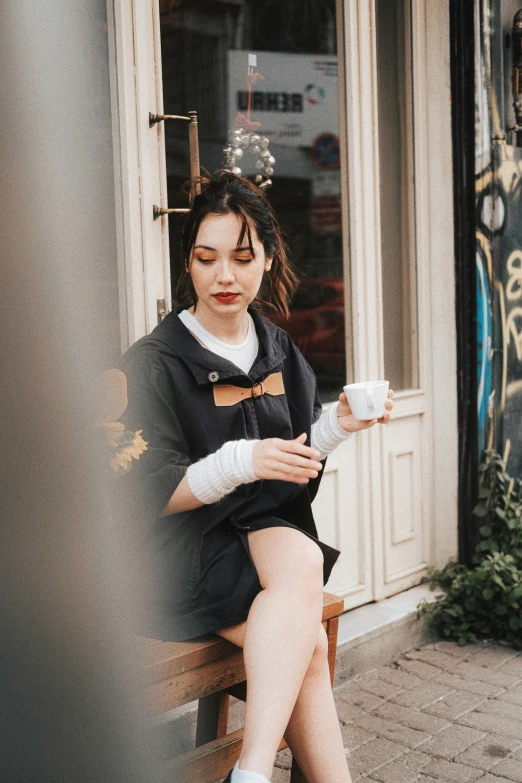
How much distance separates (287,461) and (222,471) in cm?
17

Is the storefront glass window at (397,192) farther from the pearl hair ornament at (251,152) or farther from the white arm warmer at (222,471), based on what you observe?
the white arm warmer at (222,471)

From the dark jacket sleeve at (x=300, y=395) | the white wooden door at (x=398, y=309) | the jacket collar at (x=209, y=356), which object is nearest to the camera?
the jacket collar at (x=209, y=356)

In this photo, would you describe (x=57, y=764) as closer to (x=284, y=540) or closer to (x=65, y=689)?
(x=65, y=689)

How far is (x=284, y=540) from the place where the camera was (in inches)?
81.6

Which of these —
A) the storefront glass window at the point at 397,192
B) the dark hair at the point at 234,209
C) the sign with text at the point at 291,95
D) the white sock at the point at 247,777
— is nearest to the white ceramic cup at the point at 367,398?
the dark hair at the point at 234,209

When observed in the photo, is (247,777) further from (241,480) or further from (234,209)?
(234,209)

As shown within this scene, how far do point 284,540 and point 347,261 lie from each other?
1841 millimetres

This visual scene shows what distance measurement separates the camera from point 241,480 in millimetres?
1925

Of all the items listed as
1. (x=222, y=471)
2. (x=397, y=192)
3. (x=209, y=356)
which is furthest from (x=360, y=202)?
(x=222, y=471)

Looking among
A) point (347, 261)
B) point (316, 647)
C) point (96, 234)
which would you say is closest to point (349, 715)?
point (316, 647)

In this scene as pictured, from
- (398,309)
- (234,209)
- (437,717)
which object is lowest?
(437,717)

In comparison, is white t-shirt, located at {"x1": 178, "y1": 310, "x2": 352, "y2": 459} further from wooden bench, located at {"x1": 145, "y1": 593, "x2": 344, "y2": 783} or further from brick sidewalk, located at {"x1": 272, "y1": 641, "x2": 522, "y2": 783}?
Answer: brick sidewalk, located at {"x1": 272, "y1": 641, "x2": 522, "y2": 783}

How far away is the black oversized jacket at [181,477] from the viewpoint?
204cm

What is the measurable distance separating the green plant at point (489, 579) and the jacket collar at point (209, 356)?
5.96 feet
